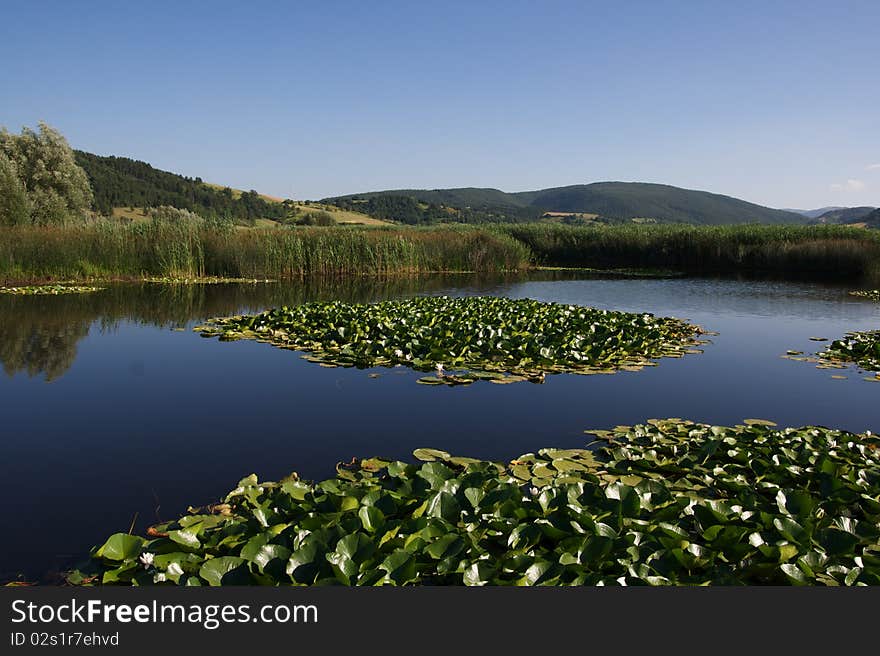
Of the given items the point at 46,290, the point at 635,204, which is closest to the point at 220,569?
the point at 46,290

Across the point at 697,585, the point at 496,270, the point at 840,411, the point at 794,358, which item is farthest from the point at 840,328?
the point at 496,270

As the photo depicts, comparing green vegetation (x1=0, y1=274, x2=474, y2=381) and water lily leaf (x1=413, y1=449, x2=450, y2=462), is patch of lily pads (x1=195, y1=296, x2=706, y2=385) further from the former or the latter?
water lily leaf (x1=413, y1=449, x2=450, y2=462)

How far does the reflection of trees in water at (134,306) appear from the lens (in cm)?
952

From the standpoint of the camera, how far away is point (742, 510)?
12.4 feet

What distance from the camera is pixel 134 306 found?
15.0m

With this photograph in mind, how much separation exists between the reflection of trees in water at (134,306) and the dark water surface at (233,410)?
103 millimetres

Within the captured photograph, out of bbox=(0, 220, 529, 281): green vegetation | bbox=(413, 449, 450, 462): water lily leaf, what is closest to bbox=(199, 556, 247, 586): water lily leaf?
bbox=(413, 449, 450, 462): water lily leaf

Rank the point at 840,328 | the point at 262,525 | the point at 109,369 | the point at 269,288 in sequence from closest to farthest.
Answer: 1. the point at 262,525
2. the point at 109,369
3. the point at 840,328
4. the point at 269,288

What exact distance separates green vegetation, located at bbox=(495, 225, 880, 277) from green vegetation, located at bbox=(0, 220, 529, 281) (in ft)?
30.4

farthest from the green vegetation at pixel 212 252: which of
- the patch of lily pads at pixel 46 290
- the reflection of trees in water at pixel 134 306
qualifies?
the patch of lily pads at pixel 46 290

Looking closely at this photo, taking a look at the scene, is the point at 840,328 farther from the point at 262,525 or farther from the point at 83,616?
the point at 83,616

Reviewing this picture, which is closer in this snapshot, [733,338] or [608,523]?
[608,523]

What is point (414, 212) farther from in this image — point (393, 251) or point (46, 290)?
point (46, 290)

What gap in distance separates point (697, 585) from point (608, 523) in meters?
0.64
